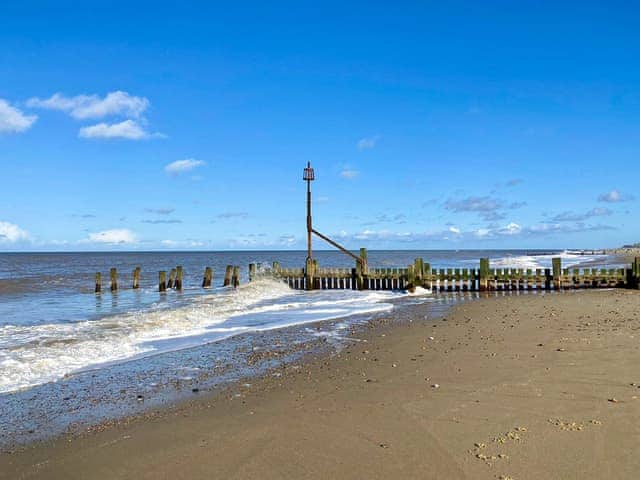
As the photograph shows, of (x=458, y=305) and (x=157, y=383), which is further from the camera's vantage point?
(x=458, y=305)

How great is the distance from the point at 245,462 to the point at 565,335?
783 centimetres

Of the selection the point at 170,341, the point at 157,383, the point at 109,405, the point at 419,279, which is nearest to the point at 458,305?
the point at 419,279

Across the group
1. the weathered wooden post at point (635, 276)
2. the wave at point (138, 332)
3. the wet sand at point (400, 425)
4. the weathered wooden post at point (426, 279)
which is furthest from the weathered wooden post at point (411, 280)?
the wet sand at point (400, 425)

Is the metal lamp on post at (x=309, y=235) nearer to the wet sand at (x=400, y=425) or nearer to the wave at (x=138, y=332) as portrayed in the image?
the wave at (x=138, y=332)

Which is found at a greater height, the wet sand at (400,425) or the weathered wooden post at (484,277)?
the weathered wooden post at (484,277)

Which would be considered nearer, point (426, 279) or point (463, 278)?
point (463, 278)

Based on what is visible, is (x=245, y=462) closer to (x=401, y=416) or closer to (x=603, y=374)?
(x=401, y=416)

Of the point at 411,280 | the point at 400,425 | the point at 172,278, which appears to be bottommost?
the point at 400,425

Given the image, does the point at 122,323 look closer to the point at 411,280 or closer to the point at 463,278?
the point at 411,280

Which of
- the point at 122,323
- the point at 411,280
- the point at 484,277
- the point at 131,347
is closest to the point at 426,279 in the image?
the point at 411,280

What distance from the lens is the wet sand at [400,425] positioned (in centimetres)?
439

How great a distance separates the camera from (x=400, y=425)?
536 centimetres

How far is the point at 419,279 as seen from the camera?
23266mm

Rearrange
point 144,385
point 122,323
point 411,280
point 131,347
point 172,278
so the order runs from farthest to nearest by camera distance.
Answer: point 172,278
point 411,280
point 122,323
point 131,347
point 144,385
